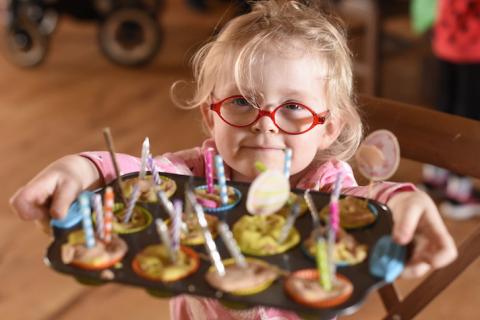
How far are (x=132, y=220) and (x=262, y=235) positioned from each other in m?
0.14

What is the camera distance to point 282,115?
2.89 ft

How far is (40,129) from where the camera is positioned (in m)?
2.56

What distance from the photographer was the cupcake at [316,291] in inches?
24.5

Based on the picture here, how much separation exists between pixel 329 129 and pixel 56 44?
8.75 ft

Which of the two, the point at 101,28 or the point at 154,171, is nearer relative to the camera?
the point at 154,171

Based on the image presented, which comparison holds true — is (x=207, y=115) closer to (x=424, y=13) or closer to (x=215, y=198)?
(x=215, y=198)

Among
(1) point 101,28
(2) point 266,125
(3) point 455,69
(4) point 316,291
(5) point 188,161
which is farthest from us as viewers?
(1) point 101,28

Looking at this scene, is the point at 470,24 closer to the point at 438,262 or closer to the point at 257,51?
the point at 257,51

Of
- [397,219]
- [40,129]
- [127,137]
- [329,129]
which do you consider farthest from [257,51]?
[40,129]

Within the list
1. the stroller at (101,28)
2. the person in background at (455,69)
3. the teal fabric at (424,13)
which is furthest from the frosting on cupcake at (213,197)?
the stroller at (101,28)

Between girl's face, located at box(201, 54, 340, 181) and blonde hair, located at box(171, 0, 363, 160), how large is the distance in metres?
0.01

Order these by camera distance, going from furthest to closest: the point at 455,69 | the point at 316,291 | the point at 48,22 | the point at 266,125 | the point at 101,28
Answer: the point at 48,22 → the point at 101,28 → the point at 455,69 → the point at 266,125 → the point at 316,291

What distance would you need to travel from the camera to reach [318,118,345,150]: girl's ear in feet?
3.11

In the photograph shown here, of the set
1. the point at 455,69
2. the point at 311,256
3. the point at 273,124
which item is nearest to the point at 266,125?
the point at 273,124
